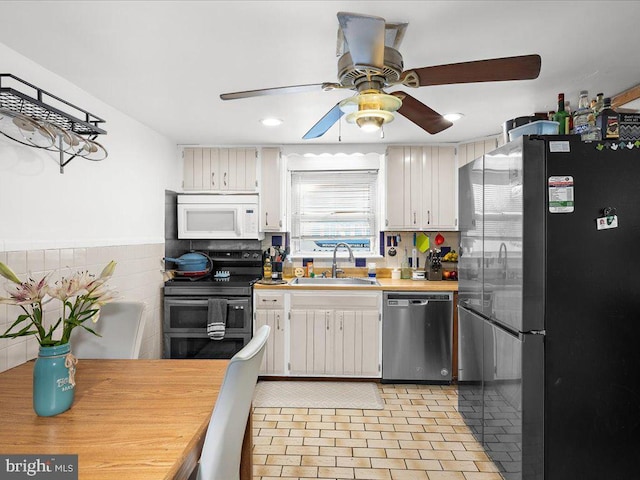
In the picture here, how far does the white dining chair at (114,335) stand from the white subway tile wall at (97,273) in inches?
9.5

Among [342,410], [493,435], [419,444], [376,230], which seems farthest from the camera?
[376,230]

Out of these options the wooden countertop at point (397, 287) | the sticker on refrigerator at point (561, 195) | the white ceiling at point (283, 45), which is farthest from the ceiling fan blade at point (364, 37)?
the wooden countertop at point (397, 287)

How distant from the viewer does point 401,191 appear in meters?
4.07

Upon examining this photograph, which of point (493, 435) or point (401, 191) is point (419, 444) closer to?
point (493, 435)

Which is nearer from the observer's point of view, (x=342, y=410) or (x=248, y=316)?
(x=342, y=410)

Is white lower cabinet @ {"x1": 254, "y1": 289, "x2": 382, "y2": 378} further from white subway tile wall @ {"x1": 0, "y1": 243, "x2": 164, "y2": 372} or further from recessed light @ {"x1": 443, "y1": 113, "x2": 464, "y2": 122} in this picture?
recessed light @ {"x1": 443, "y1": 113, "x2": 464, "y2": 122}

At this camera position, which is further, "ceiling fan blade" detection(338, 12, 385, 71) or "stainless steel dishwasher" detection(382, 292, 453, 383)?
"stainless steel dishwasher" detection(382, 292, 453, 383)

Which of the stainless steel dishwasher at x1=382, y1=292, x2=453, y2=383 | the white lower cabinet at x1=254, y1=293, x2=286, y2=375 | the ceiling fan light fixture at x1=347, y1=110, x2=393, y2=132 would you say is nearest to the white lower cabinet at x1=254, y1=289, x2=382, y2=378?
the white lower cabinet at x1=254, y1=293, x2=286, y2=375

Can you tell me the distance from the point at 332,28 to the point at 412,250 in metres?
2.84

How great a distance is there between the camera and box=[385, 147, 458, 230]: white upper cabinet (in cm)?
405

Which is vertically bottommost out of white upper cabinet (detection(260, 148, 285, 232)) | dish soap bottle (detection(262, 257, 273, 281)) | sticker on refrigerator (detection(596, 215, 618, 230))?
dish soap bottle (detection(262, 257, 273, 281))

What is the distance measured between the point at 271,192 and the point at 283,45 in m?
2.19

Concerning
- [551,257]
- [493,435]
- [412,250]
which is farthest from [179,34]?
[412,250]

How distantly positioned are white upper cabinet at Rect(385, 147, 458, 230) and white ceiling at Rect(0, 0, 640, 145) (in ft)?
3.52
